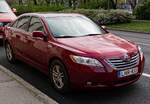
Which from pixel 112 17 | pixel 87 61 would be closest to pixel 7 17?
pixel 87 61

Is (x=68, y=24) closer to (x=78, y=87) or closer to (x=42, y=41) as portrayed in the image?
(x=42, y=41)

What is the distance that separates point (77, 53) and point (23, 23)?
115 inches

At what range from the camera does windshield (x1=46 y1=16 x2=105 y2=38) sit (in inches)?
276

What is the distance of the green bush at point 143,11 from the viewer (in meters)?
26.5

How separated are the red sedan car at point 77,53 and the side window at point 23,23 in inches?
0.7

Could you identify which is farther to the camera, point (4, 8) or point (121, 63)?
point (4, 8)

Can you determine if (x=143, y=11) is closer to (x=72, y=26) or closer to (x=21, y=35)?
(x=21, y=35)

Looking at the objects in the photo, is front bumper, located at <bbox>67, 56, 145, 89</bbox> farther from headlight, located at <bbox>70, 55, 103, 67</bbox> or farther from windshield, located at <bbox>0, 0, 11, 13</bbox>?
windshield, located at <bbox>0, 0, 11, 13</bbox>

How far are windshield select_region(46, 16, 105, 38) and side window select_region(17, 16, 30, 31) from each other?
0.94 metres

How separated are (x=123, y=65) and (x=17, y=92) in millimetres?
1985

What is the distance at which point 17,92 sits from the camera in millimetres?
6305

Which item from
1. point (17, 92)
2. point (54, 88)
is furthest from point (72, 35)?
point (17, 92)

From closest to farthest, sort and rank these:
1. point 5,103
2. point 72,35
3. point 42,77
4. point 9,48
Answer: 1. point 5,103
2. point 72,35
3. point 42,77
4. point 9,48

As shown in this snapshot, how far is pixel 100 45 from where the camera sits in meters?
6.28
